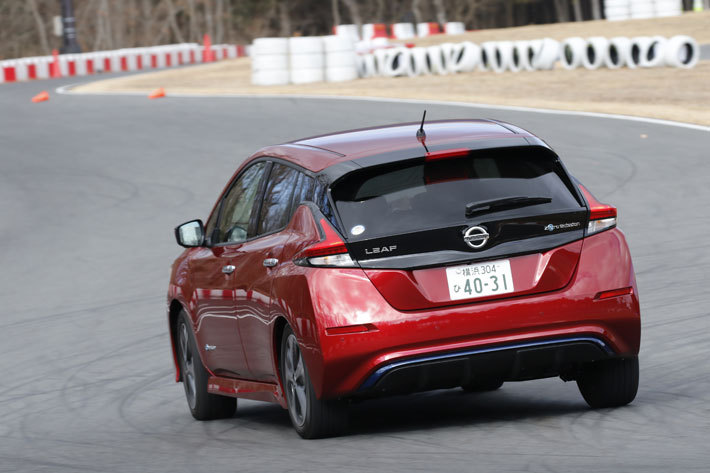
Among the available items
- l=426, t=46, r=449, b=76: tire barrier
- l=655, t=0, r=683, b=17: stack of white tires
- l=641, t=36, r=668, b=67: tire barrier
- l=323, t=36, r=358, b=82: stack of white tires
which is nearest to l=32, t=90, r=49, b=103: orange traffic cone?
l=323, t=36, r=358, b=82: stack of white tires

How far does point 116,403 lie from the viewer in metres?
8.72

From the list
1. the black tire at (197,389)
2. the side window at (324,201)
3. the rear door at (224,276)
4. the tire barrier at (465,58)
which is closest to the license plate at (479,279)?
the side window at (324,201)

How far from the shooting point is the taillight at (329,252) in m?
6.31

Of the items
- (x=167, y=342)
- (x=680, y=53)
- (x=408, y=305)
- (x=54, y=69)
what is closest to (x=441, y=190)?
(x=408, y=305)

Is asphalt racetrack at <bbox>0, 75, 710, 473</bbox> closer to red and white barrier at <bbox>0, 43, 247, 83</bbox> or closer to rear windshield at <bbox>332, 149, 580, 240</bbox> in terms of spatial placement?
rear windshield at <bbox>332, 149, 580, 240</bbox>

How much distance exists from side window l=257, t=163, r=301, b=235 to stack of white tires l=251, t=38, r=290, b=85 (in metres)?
31.0

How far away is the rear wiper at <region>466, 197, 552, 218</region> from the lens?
6.38m

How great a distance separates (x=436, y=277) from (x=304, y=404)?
36.1 inches

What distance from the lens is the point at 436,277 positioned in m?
6.28

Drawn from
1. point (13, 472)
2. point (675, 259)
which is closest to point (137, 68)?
point (675, 259)

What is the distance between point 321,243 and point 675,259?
6129mm

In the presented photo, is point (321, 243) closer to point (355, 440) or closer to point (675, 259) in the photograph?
point (355, 440)

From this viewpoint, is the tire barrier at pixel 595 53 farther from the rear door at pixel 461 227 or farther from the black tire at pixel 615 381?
the rear door at pixel 461 227

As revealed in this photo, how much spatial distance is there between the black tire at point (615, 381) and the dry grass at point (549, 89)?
49.6 feet
